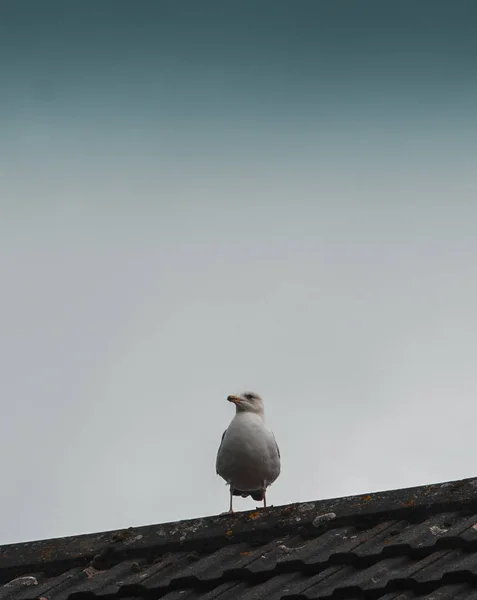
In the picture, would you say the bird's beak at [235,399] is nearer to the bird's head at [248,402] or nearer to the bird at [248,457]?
the bird's head at [248,402]

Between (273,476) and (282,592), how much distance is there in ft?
12.2

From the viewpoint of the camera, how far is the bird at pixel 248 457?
8.98 m

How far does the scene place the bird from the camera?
898cm

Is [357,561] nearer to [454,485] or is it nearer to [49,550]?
[454,485]

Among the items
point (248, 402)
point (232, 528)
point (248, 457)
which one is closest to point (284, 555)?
Answer: point (232, 528)

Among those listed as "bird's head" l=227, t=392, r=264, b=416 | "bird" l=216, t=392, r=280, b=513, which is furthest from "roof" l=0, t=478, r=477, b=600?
"bird's head" l=227, t=392, r=264, b=416

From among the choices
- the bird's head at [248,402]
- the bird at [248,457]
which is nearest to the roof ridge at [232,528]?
the bird at [248,457]

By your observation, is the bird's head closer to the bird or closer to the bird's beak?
the bird's beak

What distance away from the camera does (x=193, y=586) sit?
19.4 feet

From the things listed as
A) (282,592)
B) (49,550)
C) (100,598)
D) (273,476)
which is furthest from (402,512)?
(273,476)

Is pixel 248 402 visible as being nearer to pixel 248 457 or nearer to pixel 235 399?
pixel 235 399

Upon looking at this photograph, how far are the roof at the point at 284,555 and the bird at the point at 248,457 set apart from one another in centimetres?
213

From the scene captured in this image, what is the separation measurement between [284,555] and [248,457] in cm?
289

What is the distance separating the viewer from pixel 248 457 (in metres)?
8.97
